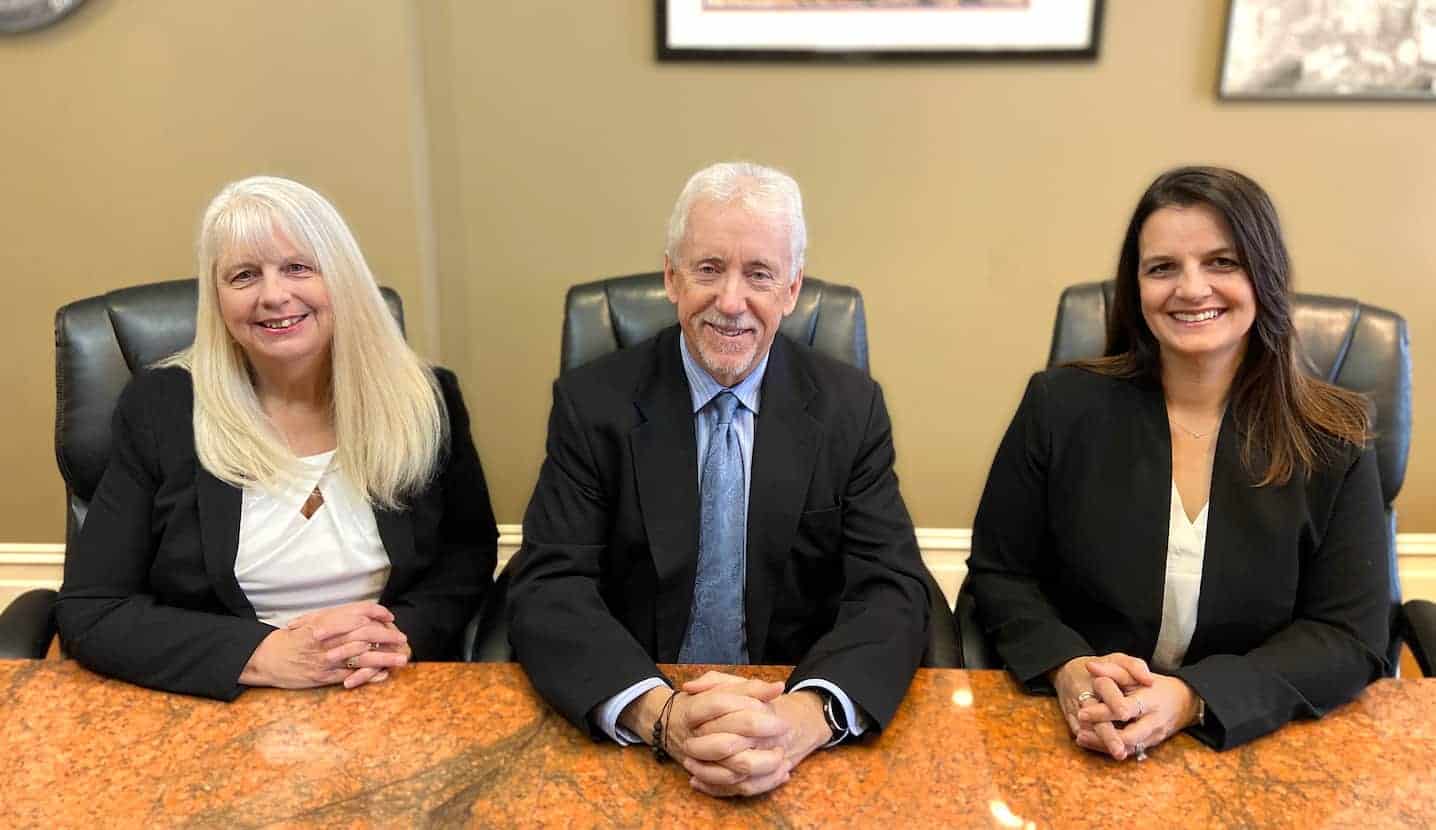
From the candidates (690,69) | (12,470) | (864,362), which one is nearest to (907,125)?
(690,69)

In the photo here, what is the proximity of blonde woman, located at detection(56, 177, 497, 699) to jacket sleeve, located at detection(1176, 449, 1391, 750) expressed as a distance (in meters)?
1.07

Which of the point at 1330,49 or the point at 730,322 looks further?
the point at 1330,49

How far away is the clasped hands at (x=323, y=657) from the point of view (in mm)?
1201

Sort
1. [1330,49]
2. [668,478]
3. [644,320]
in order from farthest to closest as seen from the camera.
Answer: [1330,49], [644,320], [668,478]

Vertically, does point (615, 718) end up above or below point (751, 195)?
below

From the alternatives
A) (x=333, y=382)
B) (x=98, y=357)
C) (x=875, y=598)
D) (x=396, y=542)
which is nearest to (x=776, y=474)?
(x=875, y=598)

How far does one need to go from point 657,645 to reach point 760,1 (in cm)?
151

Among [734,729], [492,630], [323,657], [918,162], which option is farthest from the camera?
[918,162]

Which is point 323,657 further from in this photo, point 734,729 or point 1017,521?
point 1017,521

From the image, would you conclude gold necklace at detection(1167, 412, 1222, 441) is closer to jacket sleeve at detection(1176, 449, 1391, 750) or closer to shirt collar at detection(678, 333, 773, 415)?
jacket sleeve at detection(1176, 449, 1391, 750)

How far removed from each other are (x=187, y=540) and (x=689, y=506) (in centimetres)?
75

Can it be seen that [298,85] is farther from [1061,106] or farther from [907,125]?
[1061,106]

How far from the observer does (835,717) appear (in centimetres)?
113

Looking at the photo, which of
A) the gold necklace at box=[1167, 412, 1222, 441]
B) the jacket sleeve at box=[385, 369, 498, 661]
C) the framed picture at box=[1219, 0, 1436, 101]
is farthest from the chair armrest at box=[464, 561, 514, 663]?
the framed picture at box=[1219, 0, 1436, 101]
